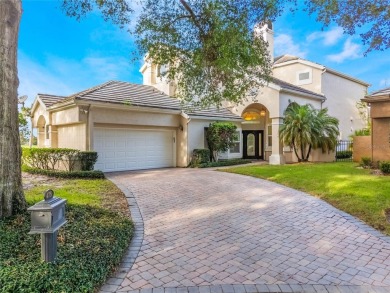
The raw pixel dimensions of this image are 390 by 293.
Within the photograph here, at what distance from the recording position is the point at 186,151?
56.6ft

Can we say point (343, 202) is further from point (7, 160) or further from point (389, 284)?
point (7, 160)

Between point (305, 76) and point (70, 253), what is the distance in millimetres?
23898

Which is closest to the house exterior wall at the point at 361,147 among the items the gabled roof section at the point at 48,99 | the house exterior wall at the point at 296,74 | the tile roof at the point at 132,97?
the house exterior wall at the point at 296,74

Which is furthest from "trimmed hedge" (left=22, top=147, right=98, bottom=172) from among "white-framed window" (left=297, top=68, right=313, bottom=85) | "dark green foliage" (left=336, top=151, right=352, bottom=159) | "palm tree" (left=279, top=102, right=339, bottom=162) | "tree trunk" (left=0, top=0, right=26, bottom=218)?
"white-framed window" (left=297, top=68, right=313, bottom=85)

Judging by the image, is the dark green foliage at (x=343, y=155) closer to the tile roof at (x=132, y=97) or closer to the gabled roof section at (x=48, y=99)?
the tile roof at (x=132, y=97)

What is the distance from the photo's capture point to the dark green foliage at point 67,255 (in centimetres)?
332

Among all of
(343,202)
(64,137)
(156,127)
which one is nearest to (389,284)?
(343,202)

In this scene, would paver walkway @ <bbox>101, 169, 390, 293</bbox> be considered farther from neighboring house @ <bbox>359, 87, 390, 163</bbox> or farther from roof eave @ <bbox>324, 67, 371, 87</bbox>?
roof eave @ <bbox>324, 67, 371, 87</bbox>

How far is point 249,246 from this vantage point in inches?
206

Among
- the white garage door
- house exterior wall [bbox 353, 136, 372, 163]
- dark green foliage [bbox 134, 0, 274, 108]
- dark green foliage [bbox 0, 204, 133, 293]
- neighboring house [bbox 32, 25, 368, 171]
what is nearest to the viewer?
dark green foliage [bbox 0, 204, 133, 293]

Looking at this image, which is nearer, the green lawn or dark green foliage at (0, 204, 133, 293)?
dark green foliage at (0, 204, 133, 293)

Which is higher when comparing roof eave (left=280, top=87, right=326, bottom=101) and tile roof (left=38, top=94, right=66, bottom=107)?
roof eave (left=280, top=87, right=326, bottom=101)

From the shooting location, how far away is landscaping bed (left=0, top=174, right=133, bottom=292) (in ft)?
10.9

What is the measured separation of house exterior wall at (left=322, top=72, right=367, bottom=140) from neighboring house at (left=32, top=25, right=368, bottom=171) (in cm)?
9
